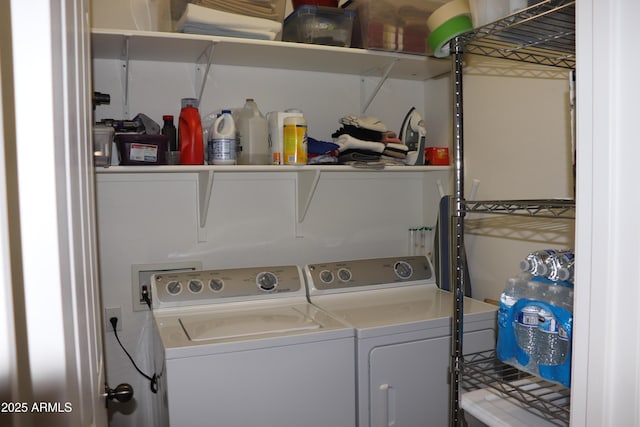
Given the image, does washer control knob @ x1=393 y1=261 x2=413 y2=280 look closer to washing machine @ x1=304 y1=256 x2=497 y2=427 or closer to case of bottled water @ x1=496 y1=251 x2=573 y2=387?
washing machine @ x1=304 y1=256 x2=497 y2=427

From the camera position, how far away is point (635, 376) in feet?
2.31

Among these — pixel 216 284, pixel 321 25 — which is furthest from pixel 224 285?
pixel 321 25

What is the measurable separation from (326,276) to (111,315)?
3.38ft

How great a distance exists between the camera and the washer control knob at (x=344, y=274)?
247cm

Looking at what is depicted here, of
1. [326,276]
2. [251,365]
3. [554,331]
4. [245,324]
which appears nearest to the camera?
[554,331]

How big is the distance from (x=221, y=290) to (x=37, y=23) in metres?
1.93

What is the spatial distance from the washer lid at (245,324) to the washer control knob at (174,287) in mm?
148

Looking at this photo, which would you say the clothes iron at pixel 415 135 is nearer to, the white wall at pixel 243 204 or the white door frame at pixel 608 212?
the white wall at pixel 243 204

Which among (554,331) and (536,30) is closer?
(554,331)

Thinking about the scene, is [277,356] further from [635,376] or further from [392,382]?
[635,376]

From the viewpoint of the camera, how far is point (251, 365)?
1.78m

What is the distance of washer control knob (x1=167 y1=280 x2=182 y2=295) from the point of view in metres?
2.19

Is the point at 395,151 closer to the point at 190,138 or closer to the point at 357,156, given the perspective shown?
the point at 357,156

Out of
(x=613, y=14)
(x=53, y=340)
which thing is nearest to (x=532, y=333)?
(x=613, y=14)
